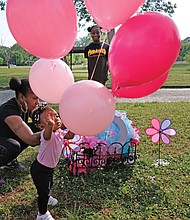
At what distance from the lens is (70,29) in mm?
1812

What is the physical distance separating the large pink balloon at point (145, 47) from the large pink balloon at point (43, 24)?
303mm

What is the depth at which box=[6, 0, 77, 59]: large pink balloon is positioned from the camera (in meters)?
1.69

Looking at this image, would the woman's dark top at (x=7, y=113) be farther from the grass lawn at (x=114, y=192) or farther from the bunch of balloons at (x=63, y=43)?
the bunch of balloons at (x=63, y=43)

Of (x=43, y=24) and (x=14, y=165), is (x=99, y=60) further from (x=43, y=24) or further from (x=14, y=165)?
(x=43, y=24)

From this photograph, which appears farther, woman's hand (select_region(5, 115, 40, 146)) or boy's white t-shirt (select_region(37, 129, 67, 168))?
woman's hand (select_region(5, 115, 40, 146))

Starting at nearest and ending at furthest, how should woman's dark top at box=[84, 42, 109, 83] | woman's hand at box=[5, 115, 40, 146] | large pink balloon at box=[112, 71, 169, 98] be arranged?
large pink balloon at box=[112, 71, 169, 98]
woman's hand at box=[5, 115, 40, 146]
woman's dark top at box=[84, 42, 109, 83]

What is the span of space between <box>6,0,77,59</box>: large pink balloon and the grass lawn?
3.98ft

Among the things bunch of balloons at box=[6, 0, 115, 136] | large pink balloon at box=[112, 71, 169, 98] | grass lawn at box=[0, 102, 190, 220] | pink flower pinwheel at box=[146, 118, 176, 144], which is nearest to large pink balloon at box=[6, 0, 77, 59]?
bunch of balloons at box=[6, 0, 115, 136]

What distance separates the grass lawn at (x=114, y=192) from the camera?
7.54 ft

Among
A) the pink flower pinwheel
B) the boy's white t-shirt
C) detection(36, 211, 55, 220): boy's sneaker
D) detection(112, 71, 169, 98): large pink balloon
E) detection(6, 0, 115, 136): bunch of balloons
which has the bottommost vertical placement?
detection(36, 211, 55, 220): boy's sneaker

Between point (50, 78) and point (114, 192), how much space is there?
1.10 m

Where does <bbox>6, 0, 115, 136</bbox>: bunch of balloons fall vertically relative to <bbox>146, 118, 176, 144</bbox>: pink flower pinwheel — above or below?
above

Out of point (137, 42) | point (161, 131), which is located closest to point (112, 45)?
point (137, 42)

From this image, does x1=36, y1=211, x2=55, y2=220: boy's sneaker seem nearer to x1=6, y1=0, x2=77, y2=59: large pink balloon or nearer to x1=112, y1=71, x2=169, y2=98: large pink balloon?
x1=112, y1=71, x2=169, y2=98: large pink balloon
